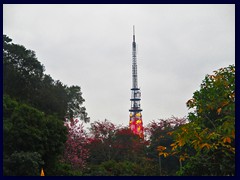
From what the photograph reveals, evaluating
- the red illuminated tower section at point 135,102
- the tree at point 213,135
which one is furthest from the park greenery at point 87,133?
the red illuminated tower section at point 135,102

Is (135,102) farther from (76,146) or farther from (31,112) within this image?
(31,112)

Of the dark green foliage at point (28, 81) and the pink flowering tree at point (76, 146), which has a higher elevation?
the dark green foliage at point (28, 81)

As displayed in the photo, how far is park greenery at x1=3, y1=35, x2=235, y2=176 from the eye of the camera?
770cm

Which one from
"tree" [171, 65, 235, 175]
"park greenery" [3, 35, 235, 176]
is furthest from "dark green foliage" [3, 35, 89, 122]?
"tree" [171, 65, 235, 175]

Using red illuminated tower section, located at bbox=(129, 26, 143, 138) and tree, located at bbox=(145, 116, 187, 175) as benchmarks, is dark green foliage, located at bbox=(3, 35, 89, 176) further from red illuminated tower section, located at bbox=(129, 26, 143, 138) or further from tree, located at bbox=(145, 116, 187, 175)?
red illuminated tower section, located at bbox=(129, 26, 143, 138)

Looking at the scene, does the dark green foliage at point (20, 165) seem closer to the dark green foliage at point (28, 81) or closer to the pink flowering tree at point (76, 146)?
the dark green foliage at point (28, 81)

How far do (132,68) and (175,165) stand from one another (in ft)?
52.6

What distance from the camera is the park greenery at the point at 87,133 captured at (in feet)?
25.2

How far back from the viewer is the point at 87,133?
66.9 ft

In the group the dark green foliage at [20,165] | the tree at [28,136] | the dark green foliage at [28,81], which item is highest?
the dark green foliage at [28,81]

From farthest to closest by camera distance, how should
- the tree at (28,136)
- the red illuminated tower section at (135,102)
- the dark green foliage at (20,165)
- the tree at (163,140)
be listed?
the red illuminated tower section at (135,102) → the tree at (163,140) → the tree at (28,136) → the dark green foliage at (20,165)

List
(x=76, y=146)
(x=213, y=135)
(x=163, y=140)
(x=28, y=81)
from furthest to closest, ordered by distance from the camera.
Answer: (x=163, y=140) < (x=76, y=146) < (x=28, y=81) < (x=213, y=135)

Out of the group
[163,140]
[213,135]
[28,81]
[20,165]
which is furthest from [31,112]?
[163,140]

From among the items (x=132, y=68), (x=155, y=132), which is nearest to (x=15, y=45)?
(x=155, y=132)
